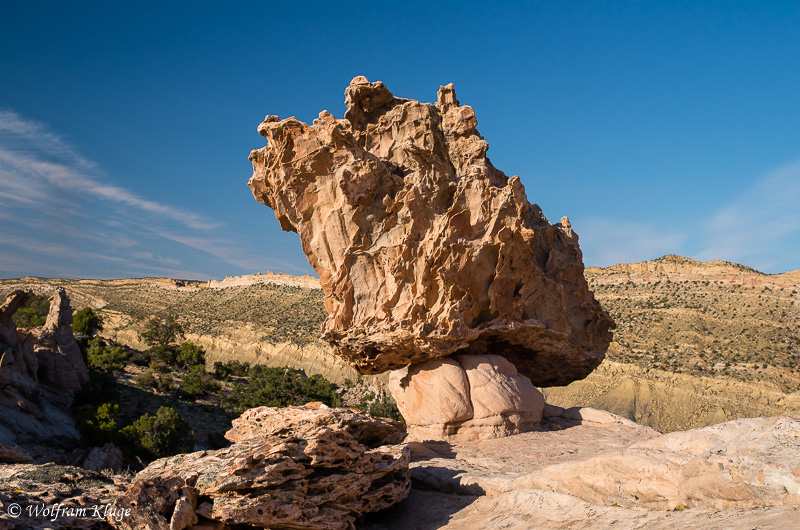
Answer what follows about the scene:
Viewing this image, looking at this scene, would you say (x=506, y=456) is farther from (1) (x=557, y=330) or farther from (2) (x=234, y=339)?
(2) (x=234, y=339)

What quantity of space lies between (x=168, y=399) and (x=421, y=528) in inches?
1192

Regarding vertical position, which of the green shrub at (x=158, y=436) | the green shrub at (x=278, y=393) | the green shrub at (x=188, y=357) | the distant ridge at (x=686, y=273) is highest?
the distant ridge at (x=686, y=273)

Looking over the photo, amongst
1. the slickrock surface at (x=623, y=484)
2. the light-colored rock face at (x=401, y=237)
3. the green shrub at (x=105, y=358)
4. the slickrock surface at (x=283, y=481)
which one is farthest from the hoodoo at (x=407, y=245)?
the green shrub at (x=105, y=358)

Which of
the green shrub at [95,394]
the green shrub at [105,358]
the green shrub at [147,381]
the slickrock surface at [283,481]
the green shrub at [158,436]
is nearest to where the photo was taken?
the slickrock surface at [283,481]

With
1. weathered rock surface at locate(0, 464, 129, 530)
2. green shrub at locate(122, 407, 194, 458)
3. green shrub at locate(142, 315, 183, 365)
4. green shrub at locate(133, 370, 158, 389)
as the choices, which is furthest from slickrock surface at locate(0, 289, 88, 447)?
green shrub at locate(142, 315, 183, 365)

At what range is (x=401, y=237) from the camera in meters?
13.9

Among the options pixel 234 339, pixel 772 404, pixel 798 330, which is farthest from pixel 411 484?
pixel 234 339

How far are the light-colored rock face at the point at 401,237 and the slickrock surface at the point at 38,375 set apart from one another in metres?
13.0

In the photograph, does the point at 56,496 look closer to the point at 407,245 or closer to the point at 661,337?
the point at 407,245

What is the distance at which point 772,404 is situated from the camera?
109 ft

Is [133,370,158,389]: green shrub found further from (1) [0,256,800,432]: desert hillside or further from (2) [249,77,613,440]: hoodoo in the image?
(2) [249,77,613,440]: hoodoo

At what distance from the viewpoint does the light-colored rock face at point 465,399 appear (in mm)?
13477

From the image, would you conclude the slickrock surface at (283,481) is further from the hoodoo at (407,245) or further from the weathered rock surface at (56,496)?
the hoodoo at (407,245)

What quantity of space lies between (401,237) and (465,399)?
456 cm
